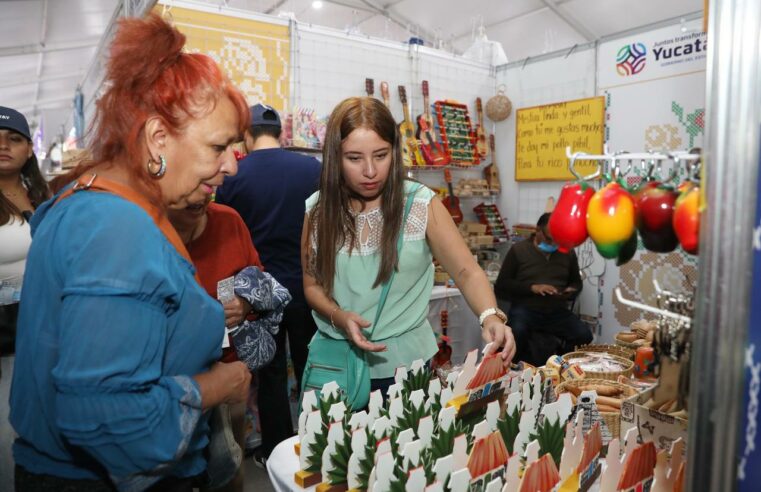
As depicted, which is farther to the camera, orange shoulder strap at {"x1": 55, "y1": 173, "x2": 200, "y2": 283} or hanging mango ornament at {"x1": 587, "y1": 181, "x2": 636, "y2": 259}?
orange shoulder strap at {"x1": 55, "y1": 173, "x2": 200, "y2": 283}

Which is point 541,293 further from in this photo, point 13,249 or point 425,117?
point 13,249

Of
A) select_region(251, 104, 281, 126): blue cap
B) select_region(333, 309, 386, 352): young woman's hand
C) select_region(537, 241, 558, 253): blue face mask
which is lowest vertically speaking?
select_region(333, 309, 386, 352): young woman's hand

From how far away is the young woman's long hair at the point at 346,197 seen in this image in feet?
5.65

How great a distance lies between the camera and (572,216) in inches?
32.9

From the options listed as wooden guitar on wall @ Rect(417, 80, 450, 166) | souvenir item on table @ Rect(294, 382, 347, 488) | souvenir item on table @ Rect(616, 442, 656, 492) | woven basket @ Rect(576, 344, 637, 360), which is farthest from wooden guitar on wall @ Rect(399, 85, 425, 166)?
souvenir item on table @ Rect(616, 442, 656, 492)

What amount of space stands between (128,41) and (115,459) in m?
0.72

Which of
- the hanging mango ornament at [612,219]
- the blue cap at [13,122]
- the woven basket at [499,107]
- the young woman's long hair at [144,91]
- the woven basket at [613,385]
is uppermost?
the woven basket at [499,107]

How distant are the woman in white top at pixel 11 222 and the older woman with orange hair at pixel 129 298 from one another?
1.14 meters

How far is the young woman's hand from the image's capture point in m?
1.64

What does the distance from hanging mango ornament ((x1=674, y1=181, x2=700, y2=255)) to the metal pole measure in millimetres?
67

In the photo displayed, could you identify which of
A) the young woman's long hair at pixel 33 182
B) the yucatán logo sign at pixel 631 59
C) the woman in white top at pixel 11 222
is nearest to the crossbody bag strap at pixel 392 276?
the woman in white top at pixel 11 222

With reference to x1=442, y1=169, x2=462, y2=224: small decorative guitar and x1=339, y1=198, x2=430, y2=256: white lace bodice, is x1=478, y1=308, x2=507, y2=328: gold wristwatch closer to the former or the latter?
x1=339, y1=198, x2=430, y2=256: white lace bodice

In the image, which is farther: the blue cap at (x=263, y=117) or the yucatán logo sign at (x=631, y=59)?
the yucatán logo sign at (x=631, y=59)

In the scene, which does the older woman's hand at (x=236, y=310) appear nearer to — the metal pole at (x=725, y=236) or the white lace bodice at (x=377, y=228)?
the white lace bodice at (x=377, y=228)
